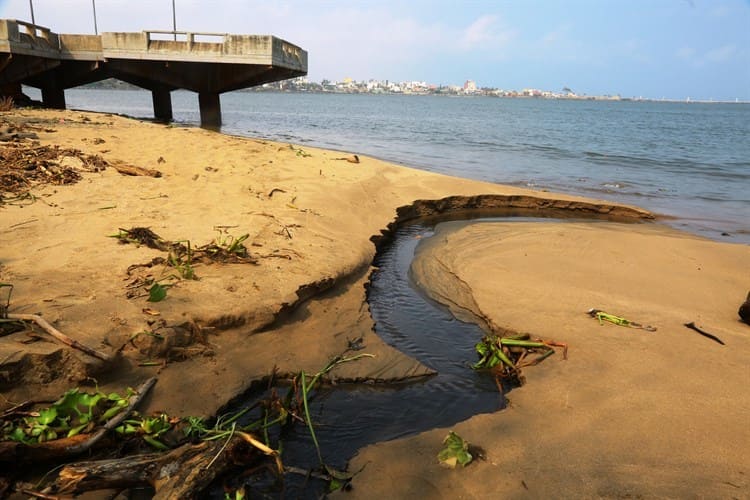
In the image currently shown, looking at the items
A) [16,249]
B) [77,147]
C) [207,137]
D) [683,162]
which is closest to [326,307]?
[16,249]

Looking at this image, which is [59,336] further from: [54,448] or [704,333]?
[704,333]

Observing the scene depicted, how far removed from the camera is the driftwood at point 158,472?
209 cm

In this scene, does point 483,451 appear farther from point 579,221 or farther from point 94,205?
point 579,221

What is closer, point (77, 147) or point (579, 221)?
point (77, 147)

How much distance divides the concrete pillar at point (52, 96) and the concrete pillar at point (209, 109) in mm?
6203

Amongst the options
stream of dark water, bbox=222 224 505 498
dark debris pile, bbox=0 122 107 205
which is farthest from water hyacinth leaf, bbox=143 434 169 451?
dark debris pile, bbox=0 122 107 205

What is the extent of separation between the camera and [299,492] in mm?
2443

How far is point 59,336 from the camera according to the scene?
2.76m

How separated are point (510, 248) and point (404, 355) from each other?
337 centimetres

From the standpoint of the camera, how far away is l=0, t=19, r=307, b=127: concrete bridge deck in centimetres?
1673

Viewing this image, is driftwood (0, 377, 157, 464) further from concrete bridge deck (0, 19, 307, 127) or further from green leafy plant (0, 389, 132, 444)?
concrete bridge deck (0, 19, 307, 127)

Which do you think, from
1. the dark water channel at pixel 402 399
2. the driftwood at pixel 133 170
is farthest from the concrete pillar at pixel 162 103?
the dark water channel at pixel 402 399

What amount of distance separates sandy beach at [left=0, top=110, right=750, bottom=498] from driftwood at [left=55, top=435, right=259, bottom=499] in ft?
1.98

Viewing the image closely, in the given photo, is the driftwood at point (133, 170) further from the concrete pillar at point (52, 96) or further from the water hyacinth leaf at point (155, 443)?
the concrete pillar at point (52, 96)
